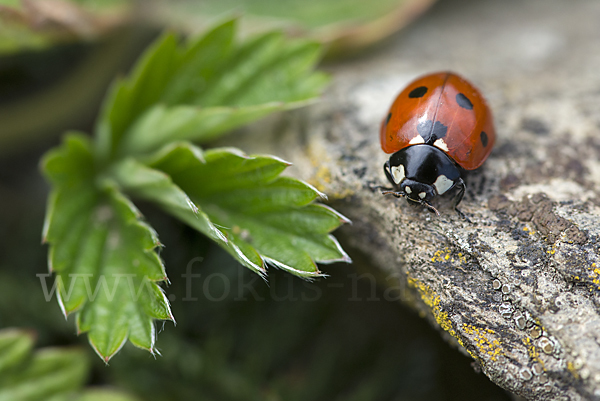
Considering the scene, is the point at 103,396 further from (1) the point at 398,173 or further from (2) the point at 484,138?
(2) the point at 484,138

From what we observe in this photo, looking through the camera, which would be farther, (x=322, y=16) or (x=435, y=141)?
(x=322, y=16)

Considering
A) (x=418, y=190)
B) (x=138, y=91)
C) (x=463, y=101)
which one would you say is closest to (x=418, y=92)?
(x=463, y=101)

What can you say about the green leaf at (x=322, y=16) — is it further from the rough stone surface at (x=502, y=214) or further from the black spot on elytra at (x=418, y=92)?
the black spot on elytra at (x=418, y=92)

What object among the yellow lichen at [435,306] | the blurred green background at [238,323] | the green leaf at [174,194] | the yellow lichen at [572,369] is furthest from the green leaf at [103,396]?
the yellow lichen at [572,369]

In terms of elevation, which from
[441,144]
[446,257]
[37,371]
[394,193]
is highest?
[441,144]

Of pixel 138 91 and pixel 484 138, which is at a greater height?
pixel 138 91

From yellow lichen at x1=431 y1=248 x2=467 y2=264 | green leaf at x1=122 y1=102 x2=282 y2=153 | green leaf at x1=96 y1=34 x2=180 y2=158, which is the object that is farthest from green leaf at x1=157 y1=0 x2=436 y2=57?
yellow lichen at x1=431 y1=248 x2=467 y2=264
